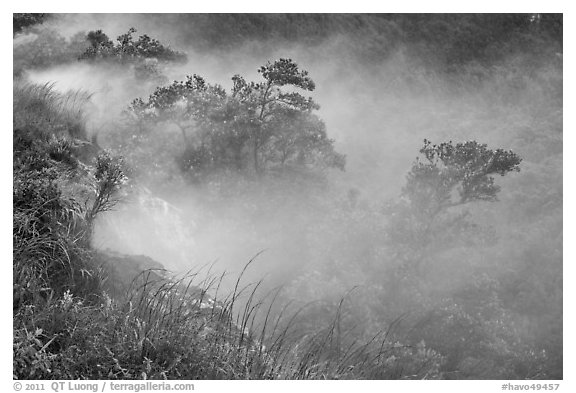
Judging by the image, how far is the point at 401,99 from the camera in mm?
21797

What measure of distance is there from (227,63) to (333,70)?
4.61 meters

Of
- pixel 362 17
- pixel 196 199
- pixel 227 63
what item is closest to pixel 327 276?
pixel 196 199

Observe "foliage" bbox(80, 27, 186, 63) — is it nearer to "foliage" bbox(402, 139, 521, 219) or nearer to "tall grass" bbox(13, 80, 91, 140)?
"tall grass" bbox(13, 80, 91, 140)

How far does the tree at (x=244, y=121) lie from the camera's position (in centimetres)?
Answer: 1402

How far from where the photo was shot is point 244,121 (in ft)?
51.6

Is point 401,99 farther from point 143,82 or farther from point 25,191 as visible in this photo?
point 25,191

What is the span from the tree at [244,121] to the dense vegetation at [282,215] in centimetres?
6

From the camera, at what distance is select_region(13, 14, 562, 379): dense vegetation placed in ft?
19.3

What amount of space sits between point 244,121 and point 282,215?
3.14m

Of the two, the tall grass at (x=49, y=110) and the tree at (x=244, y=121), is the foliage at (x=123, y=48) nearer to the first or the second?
the tree at (x=244, y=121)

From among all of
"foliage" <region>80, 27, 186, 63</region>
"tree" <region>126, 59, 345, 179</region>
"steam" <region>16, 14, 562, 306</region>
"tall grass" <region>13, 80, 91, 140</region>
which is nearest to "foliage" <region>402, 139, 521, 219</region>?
"steam" <region>16, 14, 562, 306</region>

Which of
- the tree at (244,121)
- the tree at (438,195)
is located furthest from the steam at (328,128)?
the tree at (438,195)

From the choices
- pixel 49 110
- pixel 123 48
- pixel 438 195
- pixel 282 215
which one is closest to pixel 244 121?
pixel 282 215

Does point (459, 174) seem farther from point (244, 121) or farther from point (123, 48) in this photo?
point (123, 48)
